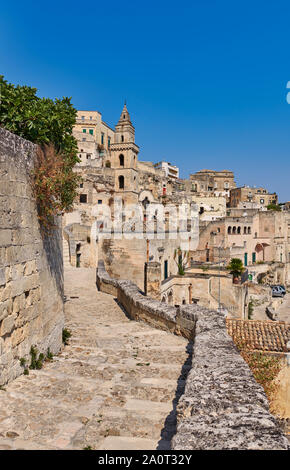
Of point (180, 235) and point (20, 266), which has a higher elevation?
point (180, 235)

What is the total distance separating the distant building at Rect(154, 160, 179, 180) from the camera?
7694cm

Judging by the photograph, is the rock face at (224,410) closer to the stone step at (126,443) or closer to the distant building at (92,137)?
the stone step at (126,443)

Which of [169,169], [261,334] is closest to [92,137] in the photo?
[169,169]

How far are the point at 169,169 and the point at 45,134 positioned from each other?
75892mm

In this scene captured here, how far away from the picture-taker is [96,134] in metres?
63.2

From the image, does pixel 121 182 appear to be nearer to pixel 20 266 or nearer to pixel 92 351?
pixel 92 351

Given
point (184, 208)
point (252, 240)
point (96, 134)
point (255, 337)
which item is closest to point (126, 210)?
point (184, 208)

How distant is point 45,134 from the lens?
618 cm

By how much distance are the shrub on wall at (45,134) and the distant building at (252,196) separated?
208ft

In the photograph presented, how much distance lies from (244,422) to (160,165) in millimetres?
76940

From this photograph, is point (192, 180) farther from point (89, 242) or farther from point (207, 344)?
point (207, 344)

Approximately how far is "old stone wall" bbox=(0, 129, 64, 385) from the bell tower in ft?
134

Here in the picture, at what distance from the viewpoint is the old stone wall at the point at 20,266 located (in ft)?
14.8

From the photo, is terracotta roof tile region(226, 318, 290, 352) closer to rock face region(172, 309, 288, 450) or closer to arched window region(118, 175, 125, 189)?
rock face region(172, 309, 288, 450)
